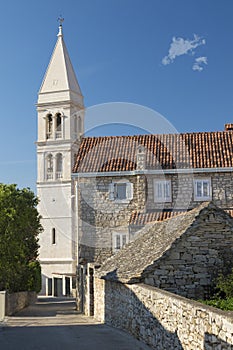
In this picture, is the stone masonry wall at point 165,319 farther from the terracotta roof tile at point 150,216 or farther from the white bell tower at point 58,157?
the white bell tower at point 58,157

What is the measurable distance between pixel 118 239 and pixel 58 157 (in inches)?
1138

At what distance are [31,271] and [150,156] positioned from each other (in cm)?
1022

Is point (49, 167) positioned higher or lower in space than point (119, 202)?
higher

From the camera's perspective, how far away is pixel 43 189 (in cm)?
5819

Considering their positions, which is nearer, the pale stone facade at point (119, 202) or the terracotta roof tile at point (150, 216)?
the terracotta roof tile at point (150, 216)

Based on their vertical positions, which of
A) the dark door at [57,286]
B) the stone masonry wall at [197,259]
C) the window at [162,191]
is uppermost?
the window at [162,191]

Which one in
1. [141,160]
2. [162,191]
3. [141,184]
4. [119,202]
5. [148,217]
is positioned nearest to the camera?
[148,217]

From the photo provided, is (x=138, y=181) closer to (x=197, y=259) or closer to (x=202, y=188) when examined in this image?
(x=202, y=188)

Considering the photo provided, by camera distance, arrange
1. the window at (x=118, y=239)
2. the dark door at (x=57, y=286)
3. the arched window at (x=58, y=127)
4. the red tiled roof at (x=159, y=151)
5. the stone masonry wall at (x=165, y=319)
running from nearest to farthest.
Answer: the stone masonry wall at (x=165, y=319) → the window at (x=118, y=239) → the red tiled roof at (x=159, y=151) → the dark door at (x=57, y=286) → the arched window at (x=58, y=127)

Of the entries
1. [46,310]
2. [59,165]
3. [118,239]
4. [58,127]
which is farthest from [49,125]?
[46,310]

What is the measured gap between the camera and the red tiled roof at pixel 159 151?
3189cm

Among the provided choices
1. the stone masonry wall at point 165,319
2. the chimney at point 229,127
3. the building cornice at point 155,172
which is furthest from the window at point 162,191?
the stone masonry wall at point 165,319

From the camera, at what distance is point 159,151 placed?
3294cm

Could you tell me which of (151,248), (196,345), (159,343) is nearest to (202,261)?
(151,248)
